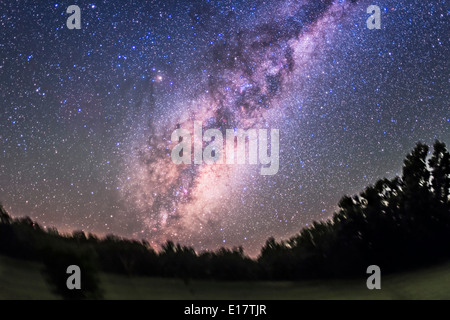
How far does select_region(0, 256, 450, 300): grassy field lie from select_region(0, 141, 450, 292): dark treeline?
0.24 metres

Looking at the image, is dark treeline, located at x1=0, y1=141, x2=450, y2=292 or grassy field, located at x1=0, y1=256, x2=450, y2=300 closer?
grassy field, located at x1=0, y1=256, x2=450, y2=300

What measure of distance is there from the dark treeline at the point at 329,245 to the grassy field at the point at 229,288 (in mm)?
241

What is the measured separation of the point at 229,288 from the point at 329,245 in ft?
14.0

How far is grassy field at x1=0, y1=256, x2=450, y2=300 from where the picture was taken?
21.5 feet

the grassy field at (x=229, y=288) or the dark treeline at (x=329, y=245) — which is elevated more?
the dark treeline at (x=329, y=245)

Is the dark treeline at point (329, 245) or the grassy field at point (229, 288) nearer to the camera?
the grassy field at point (229, 288)

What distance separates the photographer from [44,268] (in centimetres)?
679

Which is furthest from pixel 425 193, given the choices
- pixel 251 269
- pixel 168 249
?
pixel 168 249

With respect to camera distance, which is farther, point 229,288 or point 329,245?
point 329,245

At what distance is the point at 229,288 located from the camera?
8.20 metres

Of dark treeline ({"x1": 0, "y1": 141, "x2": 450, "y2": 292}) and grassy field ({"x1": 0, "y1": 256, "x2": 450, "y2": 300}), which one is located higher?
dark treeline ({"x1": 0, "y1": 141, "x2": 450, "y2": 292})

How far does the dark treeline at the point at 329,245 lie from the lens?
7.29 meters
